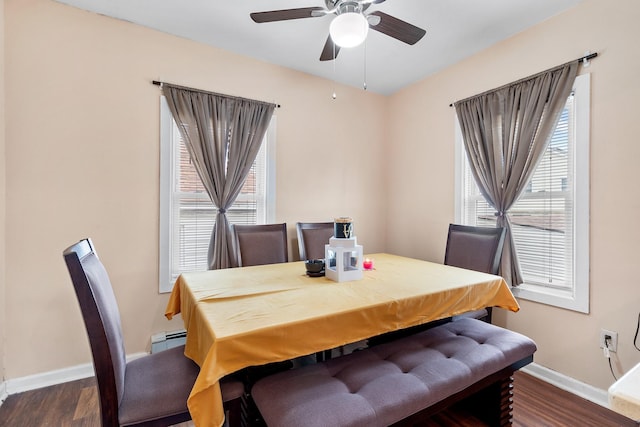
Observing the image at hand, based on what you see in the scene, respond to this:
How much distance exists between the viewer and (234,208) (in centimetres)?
274

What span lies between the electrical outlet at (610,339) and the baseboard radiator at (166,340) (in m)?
2.95

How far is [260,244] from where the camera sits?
100.0 inches

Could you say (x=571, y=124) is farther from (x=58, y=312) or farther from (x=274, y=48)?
(x=58, y=312)

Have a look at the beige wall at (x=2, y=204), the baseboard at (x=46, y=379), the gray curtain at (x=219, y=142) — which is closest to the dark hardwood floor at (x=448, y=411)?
the baseboard at (x=46, y=379)

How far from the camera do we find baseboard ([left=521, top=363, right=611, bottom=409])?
73.8 inches

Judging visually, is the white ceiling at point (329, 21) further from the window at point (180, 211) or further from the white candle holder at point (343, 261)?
the white candle holder at point (343, 261)

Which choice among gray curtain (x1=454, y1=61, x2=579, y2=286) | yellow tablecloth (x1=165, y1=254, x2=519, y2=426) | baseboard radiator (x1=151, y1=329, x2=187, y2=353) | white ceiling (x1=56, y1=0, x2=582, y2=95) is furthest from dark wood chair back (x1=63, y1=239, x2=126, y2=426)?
gray curtain (x1=454, y1=61, x2=579, y2=286)

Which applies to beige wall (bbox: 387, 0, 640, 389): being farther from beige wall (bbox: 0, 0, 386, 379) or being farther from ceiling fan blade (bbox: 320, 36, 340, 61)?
beige wall (bbox: 0, 0, 386, 379)

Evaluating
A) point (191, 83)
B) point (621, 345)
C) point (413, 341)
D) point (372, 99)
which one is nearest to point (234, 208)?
point (191, 83)

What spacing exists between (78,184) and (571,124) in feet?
11.9

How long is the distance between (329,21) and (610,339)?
294 cm

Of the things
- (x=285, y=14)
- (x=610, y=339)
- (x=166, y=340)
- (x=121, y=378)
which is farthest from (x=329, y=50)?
(x=610, y=339)

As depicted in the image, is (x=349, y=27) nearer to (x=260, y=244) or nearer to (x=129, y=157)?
(x=260, y=244)

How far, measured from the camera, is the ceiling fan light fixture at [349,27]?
1.54 metres
